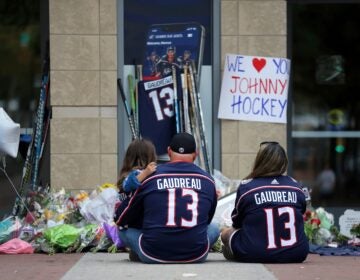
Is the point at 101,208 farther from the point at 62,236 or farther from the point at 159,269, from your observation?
the point at 159,269

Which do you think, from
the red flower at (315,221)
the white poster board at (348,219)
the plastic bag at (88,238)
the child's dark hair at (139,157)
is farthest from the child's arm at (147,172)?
the white poster board at (348,219)

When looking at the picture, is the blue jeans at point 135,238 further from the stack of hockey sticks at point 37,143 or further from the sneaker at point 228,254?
the stack of hockey sticks at point 37,143

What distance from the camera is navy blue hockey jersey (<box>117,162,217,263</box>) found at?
752 cm

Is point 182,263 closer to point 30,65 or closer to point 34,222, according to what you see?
point 34,222

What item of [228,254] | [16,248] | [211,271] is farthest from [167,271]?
[16,248]

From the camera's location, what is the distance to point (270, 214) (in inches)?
305

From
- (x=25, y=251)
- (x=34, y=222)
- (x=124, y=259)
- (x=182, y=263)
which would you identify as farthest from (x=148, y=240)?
(x=34, y=222)

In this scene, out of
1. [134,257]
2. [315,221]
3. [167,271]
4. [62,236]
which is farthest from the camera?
[315,221]

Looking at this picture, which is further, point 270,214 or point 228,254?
point 228,254

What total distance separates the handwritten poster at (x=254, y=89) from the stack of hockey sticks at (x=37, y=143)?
223 centimetres

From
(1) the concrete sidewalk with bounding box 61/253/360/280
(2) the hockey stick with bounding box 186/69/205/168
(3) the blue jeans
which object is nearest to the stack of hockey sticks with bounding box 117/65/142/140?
(2) the hockey stick with bounding box 186/69/205/168

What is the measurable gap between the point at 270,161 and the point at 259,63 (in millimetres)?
3559

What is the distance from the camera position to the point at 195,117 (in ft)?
36.2

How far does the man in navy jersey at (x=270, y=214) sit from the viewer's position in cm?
774
